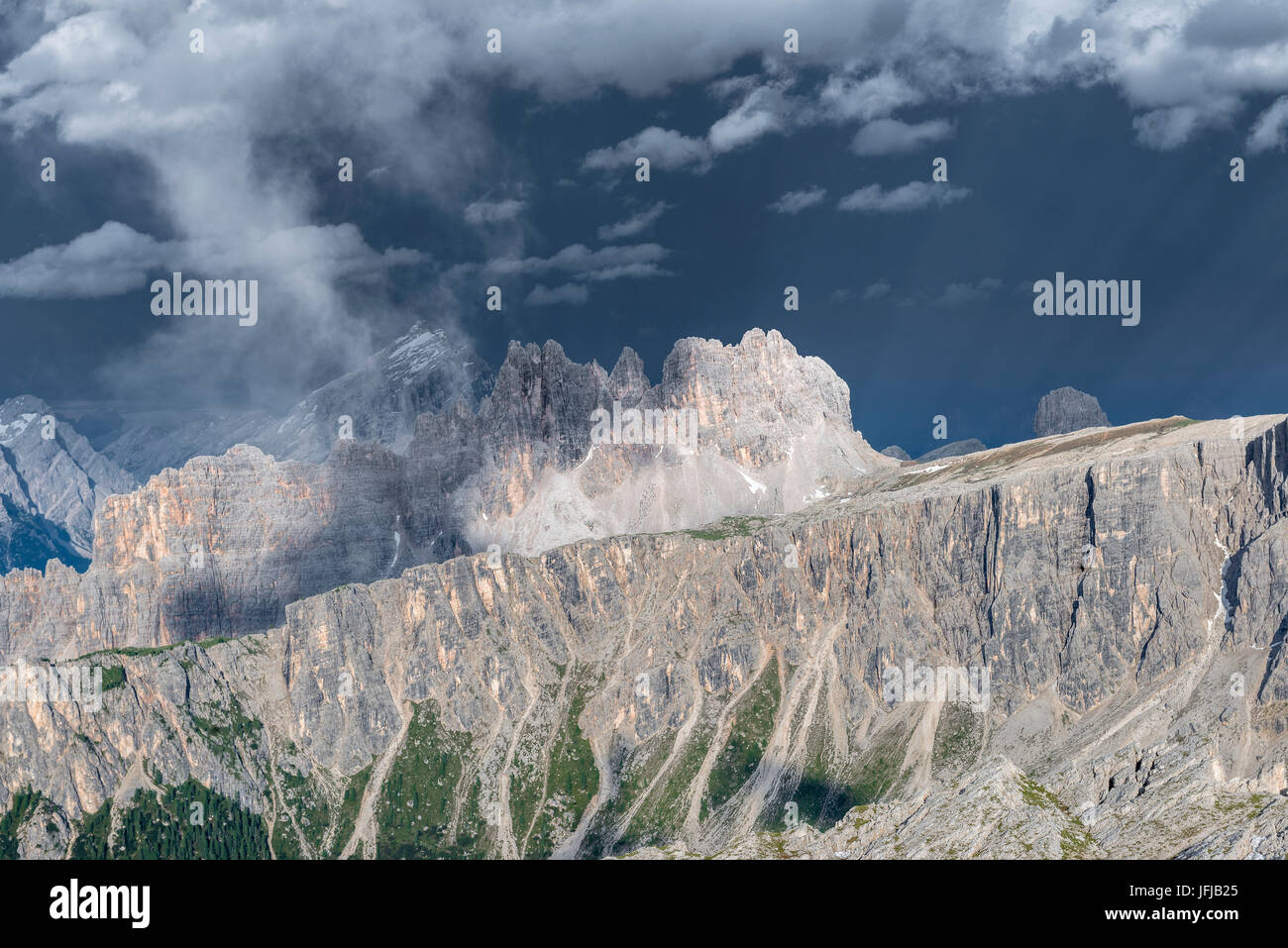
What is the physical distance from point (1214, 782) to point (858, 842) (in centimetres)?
4970

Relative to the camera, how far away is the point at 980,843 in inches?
6890
